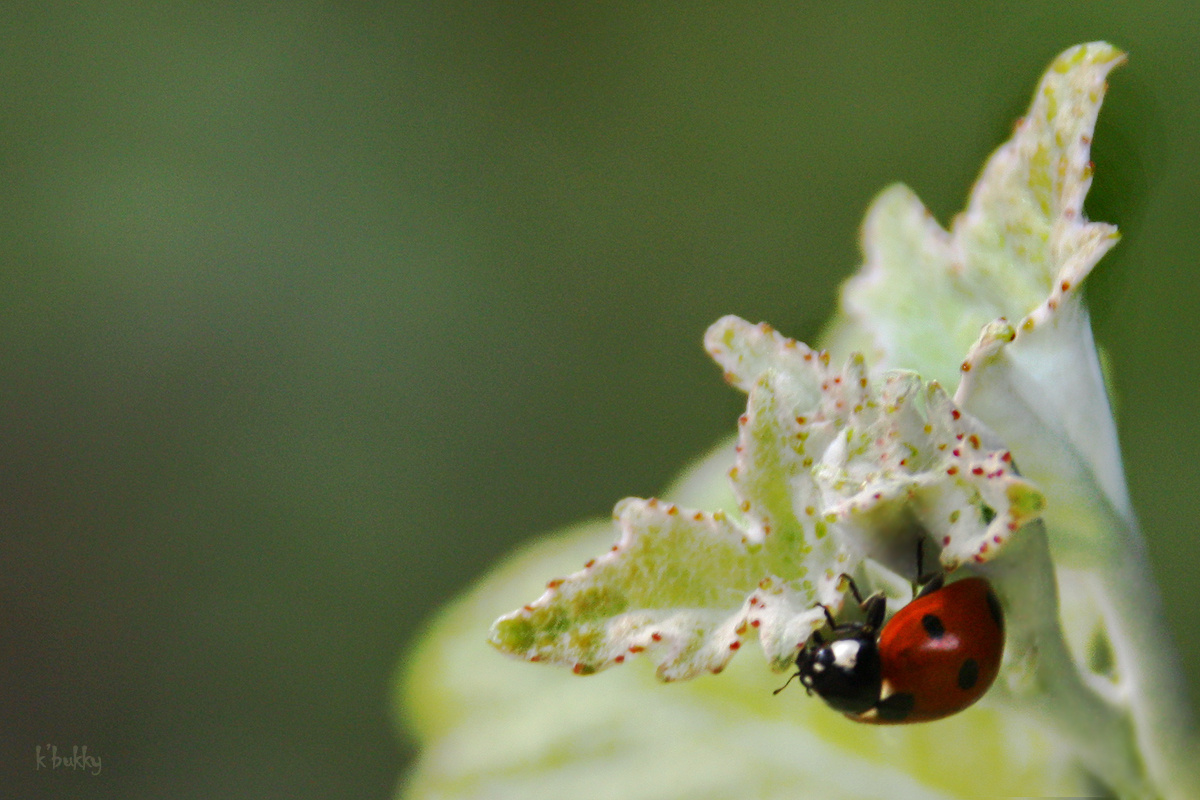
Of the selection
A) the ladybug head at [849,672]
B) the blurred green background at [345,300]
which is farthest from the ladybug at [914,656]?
the blurred green background at [345,300]

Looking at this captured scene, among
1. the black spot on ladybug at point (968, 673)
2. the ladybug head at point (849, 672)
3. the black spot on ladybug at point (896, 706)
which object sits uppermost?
the ladybug head at point (849, 672)

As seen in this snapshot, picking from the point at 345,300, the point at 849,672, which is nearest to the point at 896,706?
the point at 849,672

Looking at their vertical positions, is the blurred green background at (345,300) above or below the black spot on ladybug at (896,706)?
above

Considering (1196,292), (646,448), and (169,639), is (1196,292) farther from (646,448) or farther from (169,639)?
(169,639)

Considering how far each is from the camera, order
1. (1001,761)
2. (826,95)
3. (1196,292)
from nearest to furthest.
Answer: (1001,761)
(1196,292)
(826,95)

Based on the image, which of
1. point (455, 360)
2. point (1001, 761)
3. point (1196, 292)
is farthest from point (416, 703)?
point (455, 360)

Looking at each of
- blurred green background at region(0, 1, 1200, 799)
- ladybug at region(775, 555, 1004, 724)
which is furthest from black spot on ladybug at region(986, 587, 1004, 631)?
blurred green background at region(0, 1, 1200, 799)

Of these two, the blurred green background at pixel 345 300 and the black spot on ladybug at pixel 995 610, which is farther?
the blurred green background at pixel 345 300

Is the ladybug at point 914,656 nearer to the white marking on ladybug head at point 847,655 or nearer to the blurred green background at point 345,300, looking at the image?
the white marking on ladybug head at point 847,655

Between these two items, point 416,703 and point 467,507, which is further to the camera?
point 467,507
